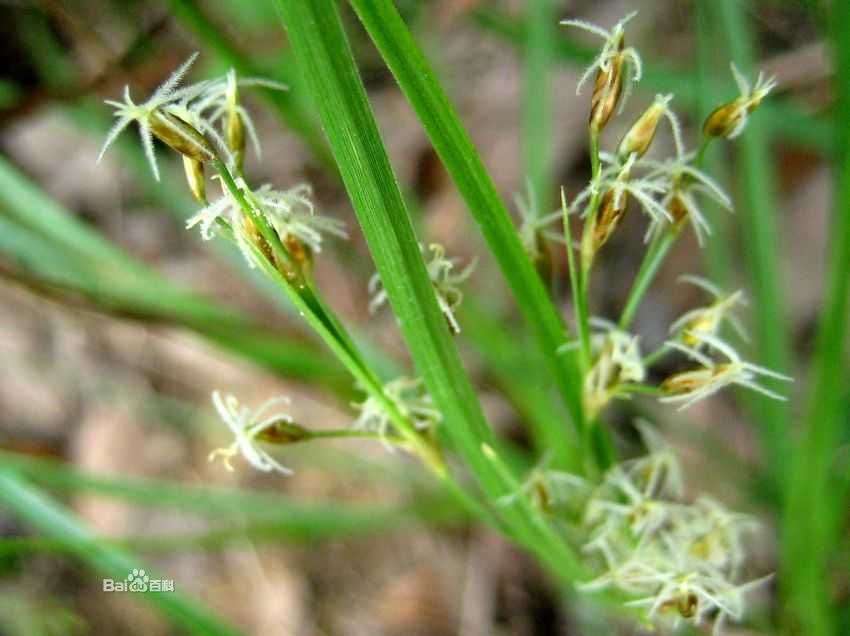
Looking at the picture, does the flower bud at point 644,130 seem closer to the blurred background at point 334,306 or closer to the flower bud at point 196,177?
the flower bud at point 196,177

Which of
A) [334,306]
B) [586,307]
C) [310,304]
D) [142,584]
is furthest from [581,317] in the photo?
[334,306]

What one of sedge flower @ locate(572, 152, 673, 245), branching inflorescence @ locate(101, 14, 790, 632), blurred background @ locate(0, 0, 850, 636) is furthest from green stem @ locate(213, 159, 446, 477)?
blurred background @ locate(0, 0, 850, 636)

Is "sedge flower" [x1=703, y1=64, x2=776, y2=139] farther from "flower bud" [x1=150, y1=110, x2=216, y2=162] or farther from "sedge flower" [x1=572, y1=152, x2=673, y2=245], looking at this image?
"flower bud" [x1=150, y1=110, x2=216, y2=162]

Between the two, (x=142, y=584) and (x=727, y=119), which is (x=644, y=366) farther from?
(x=142, y=584)

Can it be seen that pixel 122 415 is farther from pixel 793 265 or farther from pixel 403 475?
pixel 793 265

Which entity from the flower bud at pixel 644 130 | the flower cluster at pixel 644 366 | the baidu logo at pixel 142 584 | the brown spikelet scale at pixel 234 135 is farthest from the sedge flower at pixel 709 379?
the baidu logo at pixel 142 584

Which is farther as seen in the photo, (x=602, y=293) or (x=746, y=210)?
(x=602, y=293)

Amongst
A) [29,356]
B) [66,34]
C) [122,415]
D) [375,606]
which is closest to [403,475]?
[375,606]
